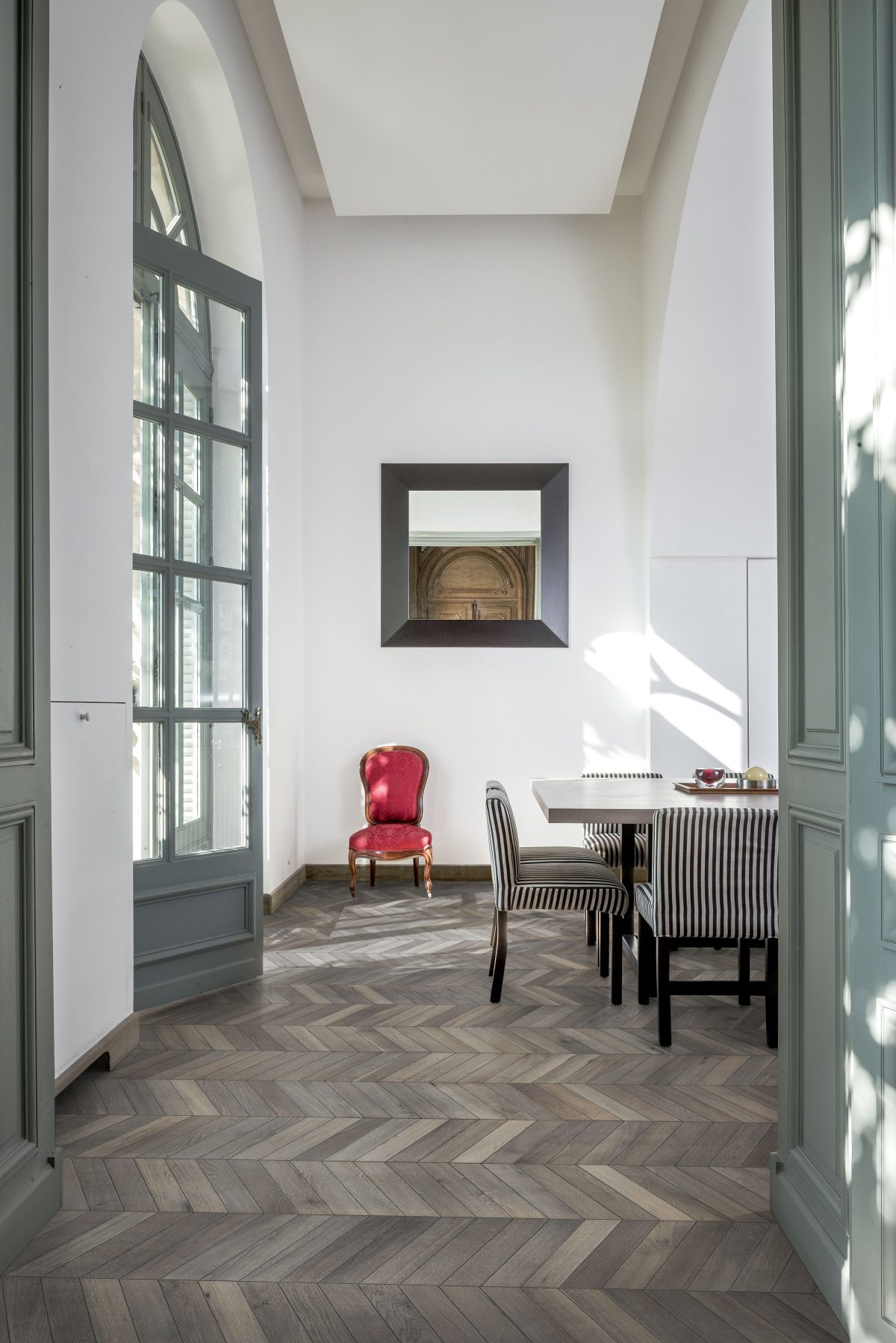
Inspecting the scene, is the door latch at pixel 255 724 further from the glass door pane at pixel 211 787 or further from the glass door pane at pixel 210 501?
the glass door pane at pixel 210 501

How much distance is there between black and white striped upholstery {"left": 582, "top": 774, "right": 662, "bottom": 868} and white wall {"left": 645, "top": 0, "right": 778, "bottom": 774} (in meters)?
1.15

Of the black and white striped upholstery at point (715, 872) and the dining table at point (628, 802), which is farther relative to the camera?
the dining table at point (628, 802)

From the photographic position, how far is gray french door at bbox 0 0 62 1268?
201 cm

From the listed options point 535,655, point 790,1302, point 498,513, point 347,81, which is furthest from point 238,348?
point 790,1302

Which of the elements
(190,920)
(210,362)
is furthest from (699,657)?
(190,920)

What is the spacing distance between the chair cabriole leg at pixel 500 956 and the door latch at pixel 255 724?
4.16ft

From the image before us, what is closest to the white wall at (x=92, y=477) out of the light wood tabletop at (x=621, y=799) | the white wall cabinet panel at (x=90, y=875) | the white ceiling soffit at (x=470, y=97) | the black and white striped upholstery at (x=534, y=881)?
the white wall cabinet panel at (x=90, y=875)

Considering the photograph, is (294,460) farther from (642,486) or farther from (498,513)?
(642,486)

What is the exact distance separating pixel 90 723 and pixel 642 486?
4.11 meters

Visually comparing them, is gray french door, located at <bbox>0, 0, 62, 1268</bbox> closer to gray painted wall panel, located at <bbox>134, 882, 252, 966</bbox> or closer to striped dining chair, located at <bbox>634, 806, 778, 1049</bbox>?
gray painted wall panel, located at <bbox>134, 882, 252, 966</bbox>

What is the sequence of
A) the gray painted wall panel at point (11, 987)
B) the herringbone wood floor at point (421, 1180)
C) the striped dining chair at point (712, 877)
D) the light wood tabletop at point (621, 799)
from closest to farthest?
the herringbone wood floor at point (421, 1180)
the gray painted wall panel at point (11, 987)
the striped dining chair at point (712, 877)
the light wood tabletop at point (621, 799)

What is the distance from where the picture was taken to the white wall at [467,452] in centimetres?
597

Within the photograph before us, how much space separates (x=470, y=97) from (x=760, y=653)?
11.6 ft

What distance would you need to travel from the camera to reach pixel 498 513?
5969mm
